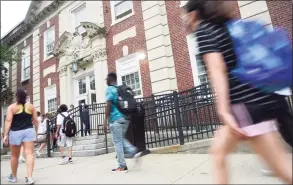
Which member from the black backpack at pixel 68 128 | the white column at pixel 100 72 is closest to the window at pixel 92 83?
the white column at pixel 100 72

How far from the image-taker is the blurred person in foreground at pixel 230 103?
1.77m

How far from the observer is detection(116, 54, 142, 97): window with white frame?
1161cm

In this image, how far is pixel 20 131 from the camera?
4.50 meters

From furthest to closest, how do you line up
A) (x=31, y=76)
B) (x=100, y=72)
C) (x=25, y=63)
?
1. (x=25, y=63)
2. (x=31, y=76)
3. (x=100, y=72)

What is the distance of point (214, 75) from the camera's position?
1.83 metres

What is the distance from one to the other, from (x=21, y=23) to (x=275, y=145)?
20.5 metres

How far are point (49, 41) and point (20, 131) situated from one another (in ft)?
44.8

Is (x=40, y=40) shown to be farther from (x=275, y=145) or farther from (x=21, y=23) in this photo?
(x=275, y=145)

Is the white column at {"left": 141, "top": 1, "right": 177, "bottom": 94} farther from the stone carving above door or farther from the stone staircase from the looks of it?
the stone staircase

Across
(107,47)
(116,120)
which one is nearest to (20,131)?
(116,120)

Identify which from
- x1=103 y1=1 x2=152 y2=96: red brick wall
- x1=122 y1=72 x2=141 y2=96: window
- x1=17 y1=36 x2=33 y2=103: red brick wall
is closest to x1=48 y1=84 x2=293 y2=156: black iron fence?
x1=103 y1=1 x2=152 y2=96: red brick wall

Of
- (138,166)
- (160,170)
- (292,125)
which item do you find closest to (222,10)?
(292,125)

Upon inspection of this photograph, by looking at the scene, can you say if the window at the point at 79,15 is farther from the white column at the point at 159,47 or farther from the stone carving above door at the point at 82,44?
the white column at the point at 159,47

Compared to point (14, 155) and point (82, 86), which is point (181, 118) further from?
point (82, 86)
